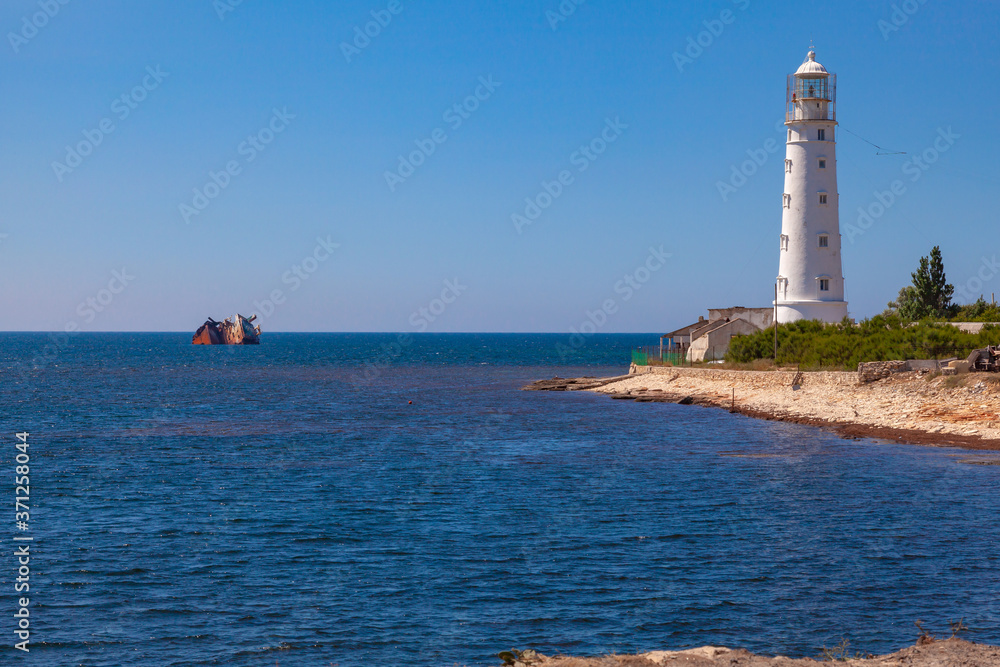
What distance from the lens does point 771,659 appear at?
12.9 meters

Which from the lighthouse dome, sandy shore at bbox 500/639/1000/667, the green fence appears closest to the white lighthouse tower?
the lighthouse dome

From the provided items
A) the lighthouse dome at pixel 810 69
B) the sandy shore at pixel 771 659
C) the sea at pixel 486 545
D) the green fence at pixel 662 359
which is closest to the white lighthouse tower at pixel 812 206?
the lighthouse dome at pixel 810 69

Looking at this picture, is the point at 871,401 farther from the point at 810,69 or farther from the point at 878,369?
the point at 810,69

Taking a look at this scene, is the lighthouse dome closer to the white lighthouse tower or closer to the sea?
the white lighthouse tower

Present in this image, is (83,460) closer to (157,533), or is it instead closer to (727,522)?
(157,533)

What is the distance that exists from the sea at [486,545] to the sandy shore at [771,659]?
1.67 metres

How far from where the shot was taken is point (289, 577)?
1969 cm

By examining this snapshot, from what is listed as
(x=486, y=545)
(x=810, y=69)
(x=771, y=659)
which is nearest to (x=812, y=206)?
(x=810, y=69)

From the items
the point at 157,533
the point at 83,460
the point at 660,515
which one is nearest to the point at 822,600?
the point at 660,515

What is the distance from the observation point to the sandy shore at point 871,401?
131 feet

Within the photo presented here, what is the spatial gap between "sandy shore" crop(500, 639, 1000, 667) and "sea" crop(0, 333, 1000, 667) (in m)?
1.67

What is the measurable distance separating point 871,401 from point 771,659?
122ft

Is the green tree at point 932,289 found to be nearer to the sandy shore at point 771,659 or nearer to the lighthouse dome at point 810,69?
the lighthouse dome at point 810,69

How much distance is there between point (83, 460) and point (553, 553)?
25915mm
